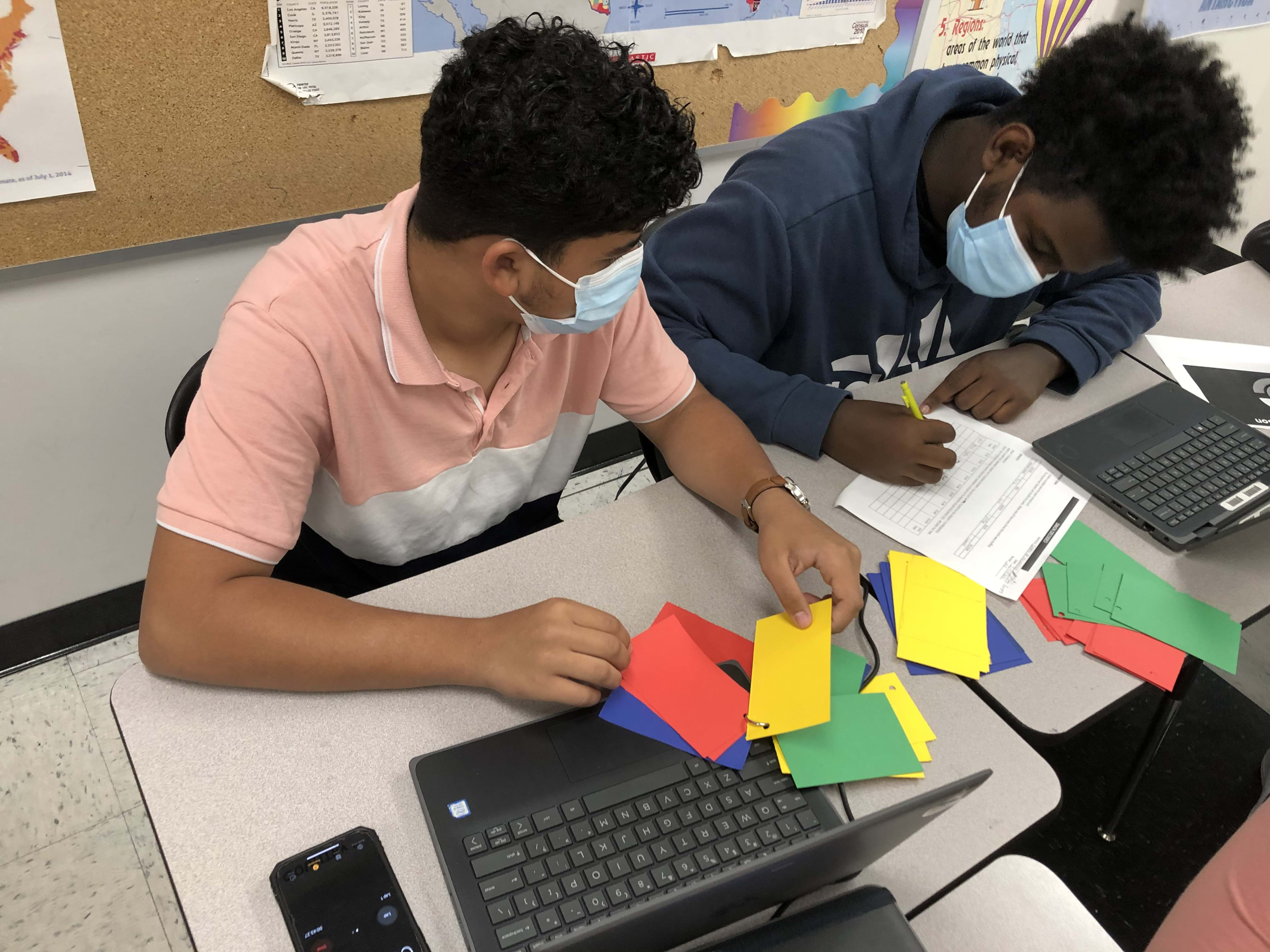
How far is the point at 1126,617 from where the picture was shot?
90 cm

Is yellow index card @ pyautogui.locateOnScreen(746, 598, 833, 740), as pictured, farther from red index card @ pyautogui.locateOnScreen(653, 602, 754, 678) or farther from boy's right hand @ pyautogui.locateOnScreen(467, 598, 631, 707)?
boy's right hand @ pyautogui.locateOnScreen(467, 598, 631, 707)

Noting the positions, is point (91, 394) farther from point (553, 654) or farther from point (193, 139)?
point (553, 654)

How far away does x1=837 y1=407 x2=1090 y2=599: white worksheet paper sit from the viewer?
955 mm

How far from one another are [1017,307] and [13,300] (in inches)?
64.4

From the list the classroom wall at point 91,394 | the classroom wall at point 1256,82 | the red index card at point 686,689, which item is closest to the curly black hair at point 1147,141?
the red index card at point 686,689

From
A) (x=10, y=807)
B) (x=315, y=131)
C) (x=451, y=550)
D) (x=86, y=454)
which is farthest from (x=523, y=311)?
(x=10, y=807)

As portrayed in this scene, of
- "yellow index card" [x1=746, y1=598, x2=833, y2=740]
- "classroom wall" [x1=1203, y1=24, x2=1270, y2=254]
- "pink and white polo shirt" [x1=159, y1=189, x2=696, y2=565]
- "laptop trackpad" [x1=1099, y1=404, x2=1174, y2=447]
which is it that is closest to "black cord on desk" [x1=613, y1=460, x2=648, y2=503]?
"pink and white polo shirt" [x1=159, y1=189, x2=696, y2=565]

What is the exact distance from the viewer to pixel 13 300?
4.03 ft

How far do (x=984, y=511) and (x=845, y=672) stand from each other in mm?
355

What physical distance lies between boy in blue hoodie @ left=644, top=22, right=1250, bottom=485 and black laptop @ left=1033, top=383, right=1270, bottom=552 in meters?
0.09

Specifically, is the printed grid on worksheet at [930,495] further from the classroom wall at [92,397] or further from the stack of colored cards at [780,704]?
the classroom wall at [92,397]

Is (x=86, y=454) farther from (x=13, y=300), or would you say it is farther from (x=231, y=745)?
(x=231, y=745)

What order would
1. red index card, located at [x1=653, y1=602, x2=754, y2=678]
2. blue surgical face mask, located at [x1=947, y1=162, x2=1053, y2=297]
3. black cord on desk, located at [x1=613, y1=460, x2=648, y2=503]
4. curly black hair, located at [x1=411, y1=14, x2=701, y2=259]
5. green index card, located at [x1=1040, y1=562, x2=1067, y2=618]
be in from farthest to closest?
black cord on desk, located at [x1=613, y1=460, x2=648, y2=503]
blue surgical face mask, located at [x1=947, y1=162, x2=1053, y2=297]
green index card, located at [x1=1040, y1=562, x2=1067, y2=618]
red index card, located at [x1=653, y1=602, x2=754, y2=678]
curly black hair, located at [x1=411, y1=14, x2=701, y2=259]

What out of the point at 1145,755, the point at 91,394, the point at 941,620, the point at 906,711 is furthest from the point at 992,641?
the point at 91,394
